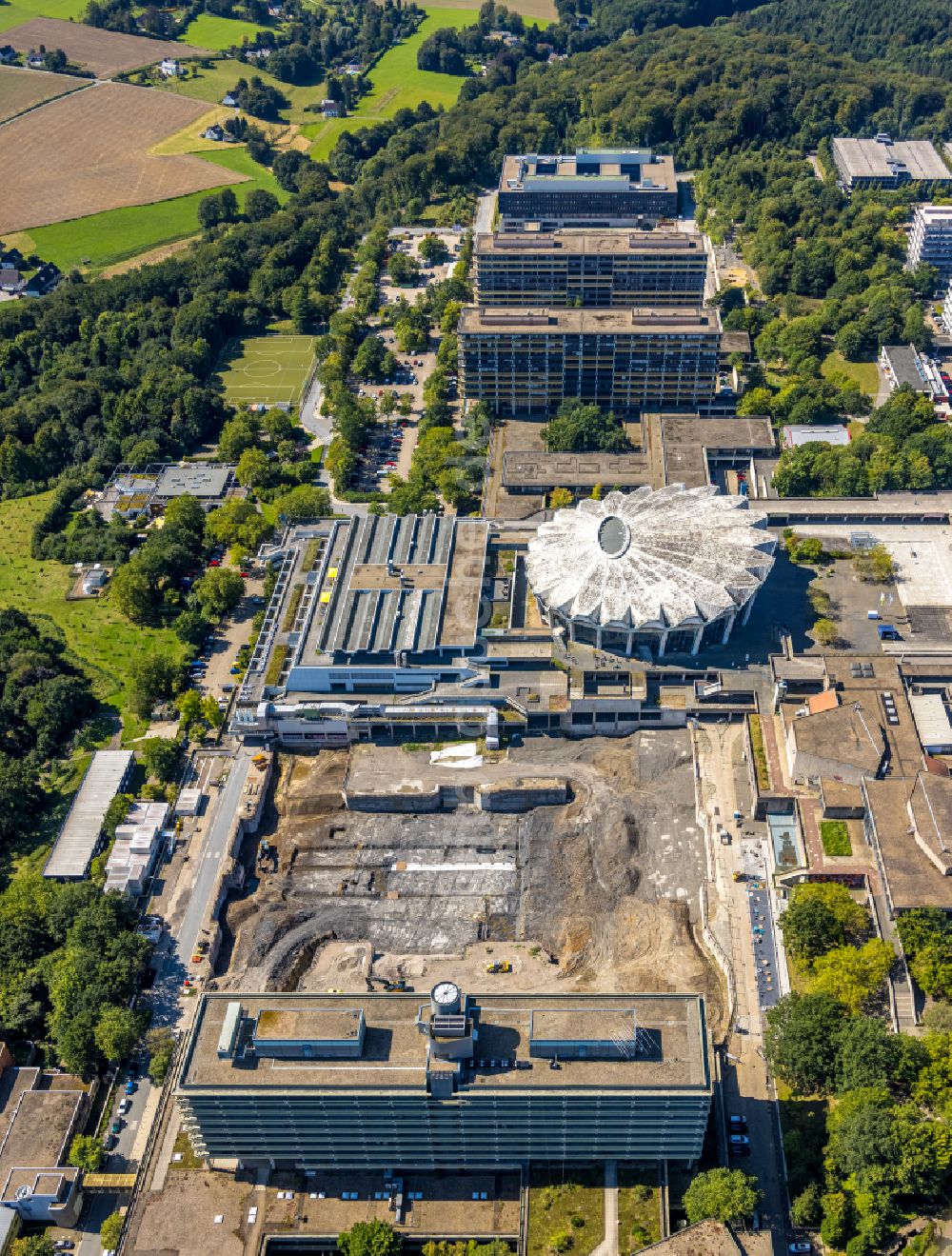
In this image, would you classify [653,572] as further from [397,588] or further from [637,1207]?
[637,1207]

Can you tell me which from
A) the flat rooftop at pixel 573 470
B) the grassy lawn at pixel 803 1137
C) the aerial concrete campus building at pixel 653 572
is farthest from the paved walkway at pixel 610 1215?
the flat rooftop at pixel 573 470

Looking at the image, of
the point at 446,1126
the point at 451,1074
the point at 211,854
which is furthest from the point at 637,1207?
the point at 211,854

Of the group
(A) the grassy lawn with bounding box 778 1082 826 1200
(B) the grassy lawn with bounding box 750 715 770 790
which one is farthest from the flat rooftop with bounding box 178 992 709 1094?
(B) the grassy lawn with bounding box 750 715 770 790

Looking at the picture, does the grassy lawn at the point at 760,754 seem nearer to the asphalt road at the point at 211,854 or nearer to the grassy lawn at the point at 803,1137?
the grassy lawn at the point at 803,1137

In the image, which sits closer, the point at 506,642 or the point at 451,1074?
the point at 451,1074

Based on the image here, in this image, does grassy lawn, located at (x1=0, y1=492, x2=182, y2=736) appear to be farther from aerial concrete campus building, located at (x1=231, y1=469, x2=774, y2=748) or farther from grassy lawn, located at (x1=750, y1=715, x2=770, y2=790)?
grassy lawn, located at (x1=750, y1=715, x2=770, y2=790)
